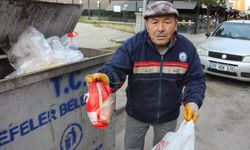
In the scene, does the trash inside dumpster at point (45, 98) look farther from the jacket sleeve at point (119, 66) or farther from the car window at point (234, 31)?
the car window at point (234, 31)

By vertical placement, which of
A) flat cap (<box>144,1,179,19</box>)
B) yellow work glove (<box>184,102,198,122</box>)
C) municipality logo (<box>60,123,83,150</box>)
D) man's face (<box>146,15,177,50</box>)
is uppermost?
flat cap (<box>144,1,179,19</box>)

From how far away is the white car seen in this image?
6.28m

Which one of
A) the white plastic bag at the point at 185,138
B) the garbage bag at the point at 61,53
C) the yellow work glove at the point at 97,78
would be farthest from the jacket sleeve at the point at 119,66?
the white plastic bag at the point at 185,138

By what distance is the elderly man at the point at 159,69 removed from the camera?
1990 mm

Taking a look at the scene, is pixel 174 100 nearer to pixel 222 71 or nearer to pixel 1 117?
pixel 1 117

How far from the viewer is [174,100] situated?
7.39ft

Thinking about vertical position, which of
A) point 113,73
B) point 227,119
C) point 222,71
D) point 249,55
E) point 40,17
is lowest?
point 227,119

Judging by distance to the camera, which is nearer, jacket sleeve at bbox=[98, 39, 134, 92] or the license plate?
jacket sleeve at bbox=[98, 39, 134, 92]

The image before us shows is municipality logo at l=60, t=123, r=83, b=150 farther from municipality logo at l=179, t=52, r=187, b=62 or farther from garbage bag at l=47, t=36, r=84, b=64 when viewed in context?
municipality logo at l=179, t=52, r=187, b=62

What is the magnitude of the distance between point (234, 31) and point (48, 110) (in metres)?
6.82

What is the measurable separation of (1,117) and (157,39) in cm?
116

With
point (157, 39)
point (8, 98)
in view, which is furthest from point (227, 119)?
point (8, 98)

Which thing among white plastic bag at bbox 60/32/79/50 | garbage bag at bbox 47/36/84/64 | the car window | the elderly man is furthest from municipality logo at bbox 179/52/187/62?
the car window

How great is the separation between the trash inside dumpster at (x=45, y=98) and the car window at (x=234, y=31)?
571 centimetres
